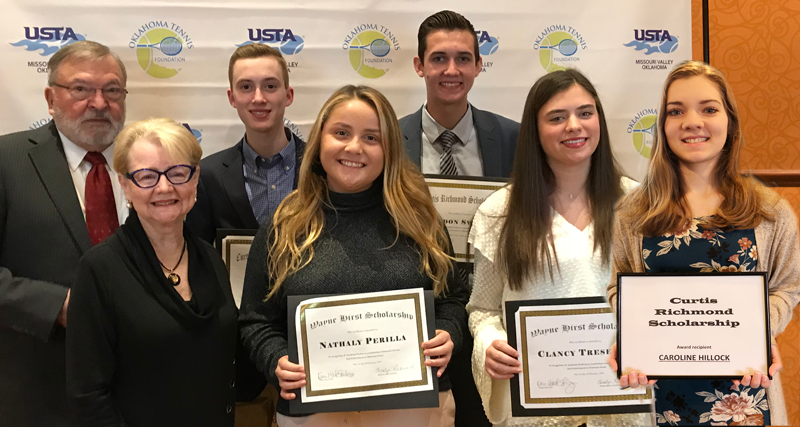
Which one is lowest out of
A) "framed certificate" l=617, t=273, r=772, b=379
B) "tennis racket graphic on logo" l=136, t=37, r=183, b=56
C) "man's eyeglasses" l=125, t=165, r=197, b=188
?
"framed certificate" l=617, t=273, r=772, b=379

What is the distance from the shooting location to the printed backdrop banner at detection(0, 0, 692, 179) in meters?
3.42

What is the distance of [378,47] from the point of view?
11.8 ft

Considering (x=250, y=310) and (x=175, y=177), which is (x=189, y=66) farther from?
(x=250, y=310)

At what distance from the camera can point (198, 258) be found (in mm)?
2191

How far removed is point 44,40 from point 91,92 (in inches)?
39.5

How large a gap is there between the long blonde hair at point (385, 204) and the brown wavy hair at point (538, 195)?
0.82 feet

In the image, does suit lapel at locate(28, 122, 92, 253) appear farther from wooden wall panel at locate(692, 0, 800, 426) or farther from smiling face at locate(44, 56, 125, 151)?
wooden wall panel at locate(692, 0, 800, 426)

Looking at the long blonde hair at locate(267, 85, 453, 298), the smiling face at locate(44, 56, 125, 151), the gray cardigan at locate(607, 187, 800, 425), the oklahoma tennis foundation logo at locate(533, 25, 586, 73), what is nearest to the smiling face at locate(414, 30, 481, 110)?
the oklahoma tennis foundation logo at locate(533, 25, 586, 73)

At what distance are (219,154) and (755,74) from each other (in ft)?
10.4

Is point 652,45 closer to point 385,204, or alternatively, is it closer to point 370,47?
point 370,47

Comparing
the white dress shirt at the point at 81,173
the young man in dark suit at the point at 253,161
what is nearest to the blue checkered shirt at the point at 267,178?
the young man in dark suit at the point at 253,161
